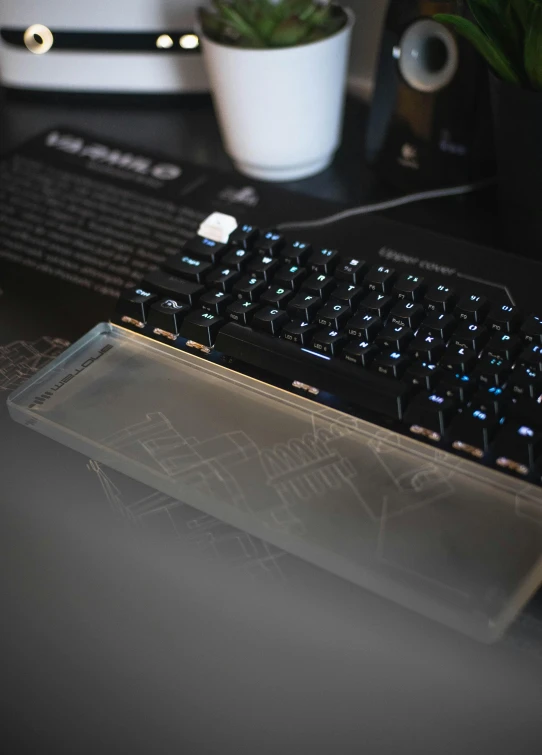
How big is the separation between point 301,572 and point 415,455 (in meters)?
A: 0.09

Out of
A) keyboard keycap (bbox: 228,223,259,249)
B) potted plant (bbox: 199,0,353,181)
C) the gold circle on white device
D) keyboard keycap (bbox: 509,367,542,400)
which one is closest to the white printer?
the gold circle on white device

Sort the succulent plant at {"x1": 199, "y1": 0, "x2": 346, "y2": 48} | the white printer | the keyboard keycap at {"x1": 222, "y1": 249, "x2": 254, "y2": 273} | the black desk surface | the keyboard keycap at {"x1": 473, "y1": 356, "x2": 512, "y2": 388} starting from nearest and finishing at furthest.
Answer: the black desk surface
the keyboard keycap at {"x1": 473, "y1": 356, "x2": 512, "y2": 388}
the keyboard keycap at {"x1": 222, "y1": 249, "x2": 254, "y2": 273}
the succulent plant at {"x1": 199, "y1": 0, "x2": 346, "y2": 48}
the white printer

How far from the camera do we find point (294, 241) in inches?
24.2

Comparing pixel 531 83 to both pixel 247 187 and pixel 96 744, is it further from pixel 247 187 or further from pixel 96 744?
pixel 96 744

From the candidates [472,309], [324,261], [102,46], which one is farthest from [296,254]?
[102,46]

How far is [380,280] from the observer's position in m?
0.54

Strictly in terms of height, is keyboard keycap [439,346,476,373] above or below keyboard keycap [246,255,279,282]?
below

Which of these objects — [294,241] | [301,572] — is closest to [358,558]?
[301,572]

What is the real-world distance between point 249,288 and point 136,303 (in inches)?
3.0

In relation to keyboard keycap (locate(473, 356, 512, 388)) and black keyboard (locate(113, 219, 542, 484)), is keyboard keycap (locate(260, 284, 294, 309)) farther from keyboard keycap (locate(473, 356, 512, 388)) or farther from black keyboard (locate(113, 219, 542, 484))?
keyboard keycap (locate(473, 356, 512, 388))

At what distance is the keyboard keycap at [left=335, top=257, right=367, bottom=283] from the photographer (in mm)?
553

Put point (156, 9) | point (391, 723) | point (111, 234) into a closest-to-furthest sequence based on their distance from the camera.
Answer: point (391, 723) < point (111, 234) < point (156, 9)

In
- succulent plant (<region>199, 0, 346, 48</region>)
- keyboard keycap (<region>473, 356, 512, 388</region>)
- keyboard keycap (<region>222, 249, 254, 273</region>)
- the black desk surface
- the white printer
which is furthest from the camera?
the white printer

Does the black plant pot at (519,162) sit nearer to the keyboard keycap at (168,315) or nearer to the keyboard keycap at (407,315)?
the keyboard keycap at (407,315)
